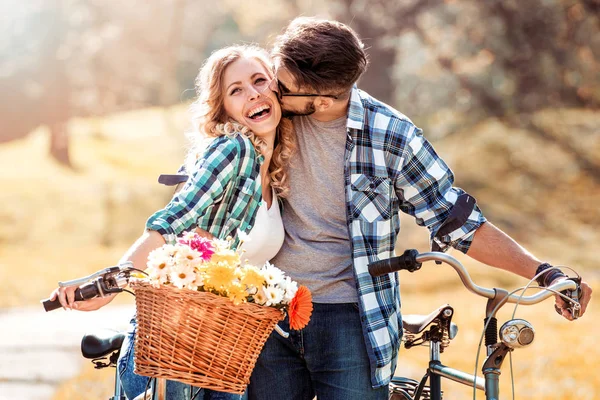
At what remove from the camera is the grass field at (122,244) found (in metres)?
7.84

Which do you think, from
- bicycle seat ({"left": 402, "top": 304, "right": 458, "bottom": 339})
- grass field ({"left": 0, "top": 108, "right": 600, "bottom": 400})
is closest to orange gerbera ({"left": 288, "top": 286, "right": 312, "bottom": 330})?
bicycle seat ({"left": 402, "top": 304, "right": 458, "bottom": 339})

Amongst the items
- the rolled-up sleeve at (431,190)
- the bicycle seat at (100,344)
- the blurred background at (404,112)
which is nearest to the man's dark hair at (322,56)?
the rolled-up sleeve at (431,190)

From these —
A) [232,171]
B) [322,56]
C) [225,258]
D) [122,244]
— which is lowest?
[225,258]

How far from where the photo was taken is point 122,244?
598 inches

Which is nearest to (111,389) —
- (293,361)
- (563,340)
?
(293,361)

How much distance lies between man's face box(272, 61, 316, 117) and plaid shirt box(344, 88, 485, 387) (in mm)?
152

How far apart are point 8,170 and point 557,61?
10885mm

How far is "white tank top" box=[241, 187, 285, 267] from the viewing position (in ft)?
8.87

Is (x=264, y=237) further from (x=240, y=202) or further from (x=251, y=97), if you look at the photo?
(x=251, y=97)

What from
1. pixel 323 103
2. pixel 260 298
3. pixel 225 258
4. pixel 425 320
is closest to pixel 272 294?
pixel 260 298

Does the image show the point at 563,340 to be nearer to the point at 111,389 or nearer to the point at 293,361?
the point at 111,389

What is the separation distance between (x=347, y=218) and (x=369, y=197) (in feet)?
0.33

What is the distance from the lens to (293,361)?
2863 mm

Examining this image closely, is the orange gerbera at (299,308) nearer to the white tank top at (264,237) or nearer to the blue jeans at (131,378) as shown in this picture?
the white tank top at (264,237)
